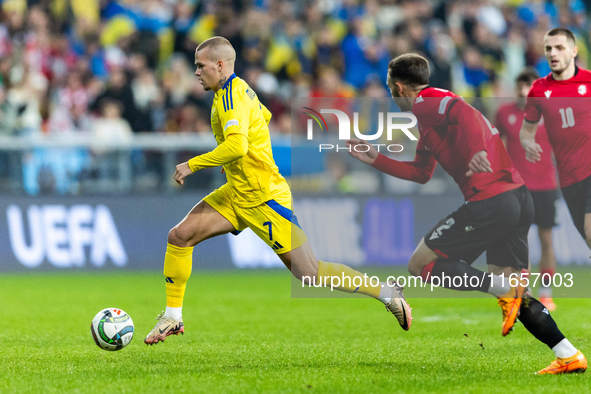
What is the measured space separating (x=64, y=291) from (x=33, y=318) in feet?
7.79

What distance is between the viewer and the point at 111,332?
6.24 m

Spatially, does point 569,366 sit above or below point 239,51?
below

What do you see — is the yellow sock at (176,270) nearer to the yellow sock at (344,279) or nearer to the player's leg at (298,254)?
the player's leg at (298,254)

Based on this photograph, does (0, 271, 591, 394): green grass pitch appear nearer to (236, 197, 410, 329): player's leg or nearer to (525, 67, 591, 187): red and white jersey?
(236, 197, 410, 329): player's leg

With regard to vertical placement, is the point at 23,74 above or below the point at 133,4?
below

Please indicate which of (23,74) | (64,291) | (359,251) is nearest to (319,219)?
(359,251)

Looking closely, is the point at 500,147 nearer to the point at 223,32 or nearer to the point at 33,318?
the point at 33,318

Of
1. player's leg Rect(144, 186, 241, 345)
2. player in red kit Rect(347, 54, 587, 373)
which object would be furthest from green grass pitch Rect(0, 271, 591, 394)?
player in red kit Rect(347, 54, 587, 373)

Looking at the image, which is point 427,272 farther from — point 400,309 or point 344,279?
point 344,279

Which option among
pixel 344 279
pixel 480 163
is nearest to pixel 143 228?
pixel 344 279

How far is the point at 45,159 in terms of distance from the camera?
12.6m

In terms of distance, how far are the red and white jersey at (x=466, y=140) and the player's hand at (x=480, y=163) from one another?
29 millimetres

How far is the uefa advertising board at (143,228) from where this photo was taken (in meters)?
12.1

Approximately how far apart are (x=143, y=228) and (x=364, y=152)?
6.65 meters
